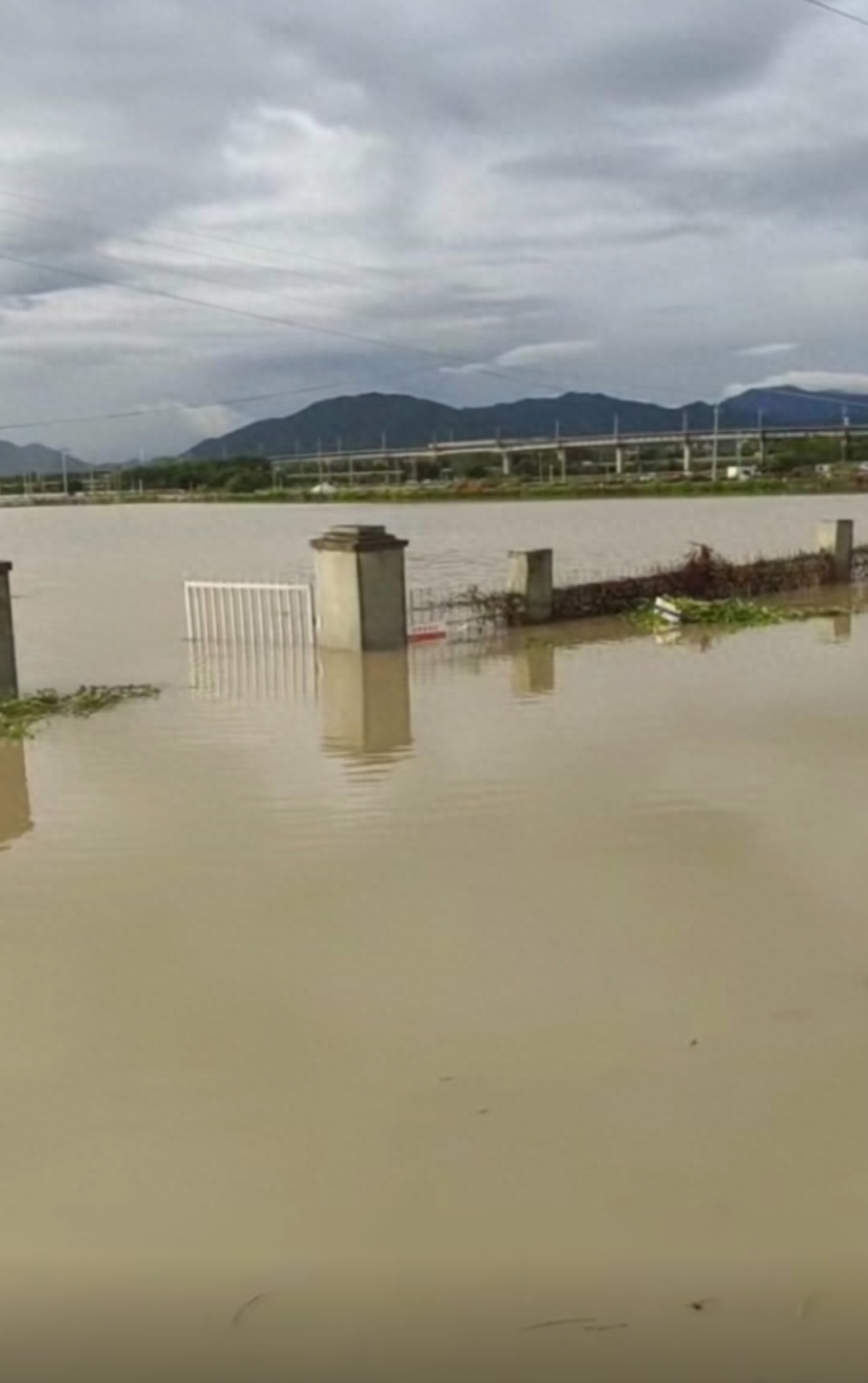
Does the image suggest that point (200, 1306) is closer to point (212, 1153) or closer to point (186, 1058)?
point (212, 1153)

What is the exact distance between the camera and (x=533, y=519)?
4491 cm

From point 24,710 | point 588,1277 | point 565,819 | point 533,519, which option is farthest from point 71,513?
point 588,1277

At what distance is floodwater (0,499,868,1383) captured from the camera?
12.0ft

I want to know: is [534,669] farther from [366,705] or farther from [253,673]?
[253,673]

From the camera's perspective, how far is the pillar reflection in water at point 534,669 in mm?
13484

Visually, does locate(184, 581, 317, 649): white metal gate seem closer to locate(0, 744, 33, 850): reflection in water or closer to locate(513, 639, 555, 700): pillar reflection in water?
locate(513, 639, 555, 700): pillar reflection in water

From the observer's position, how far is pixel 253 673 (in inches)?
594

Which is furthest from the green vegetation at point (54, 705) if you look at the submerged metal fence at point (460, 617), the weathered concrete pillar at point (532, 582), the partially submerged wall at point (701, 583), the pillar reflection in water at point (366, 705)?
the partially submerged wall at point (701, 583)

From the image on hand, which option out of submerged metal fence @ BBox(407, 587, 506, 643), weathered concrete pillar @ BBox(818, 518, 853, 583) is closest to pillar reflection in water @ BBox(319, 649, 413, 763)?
submerged metal fence @ BBox(407, 587, 506, 643)

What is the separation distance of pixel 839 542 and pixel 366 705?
14.4m

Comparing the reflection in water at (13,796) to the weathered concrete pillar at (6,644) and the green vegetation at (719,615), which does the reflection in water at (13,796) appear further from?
the green vegetation at (719,615)

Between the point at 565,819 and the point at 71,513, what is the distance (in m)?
65.8

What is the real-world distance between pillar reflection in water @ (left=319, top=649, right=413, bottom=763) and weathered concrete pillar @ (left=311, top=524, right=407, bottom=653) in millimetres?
228

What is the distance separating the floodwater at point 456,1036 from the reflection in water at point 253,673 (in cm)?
201
